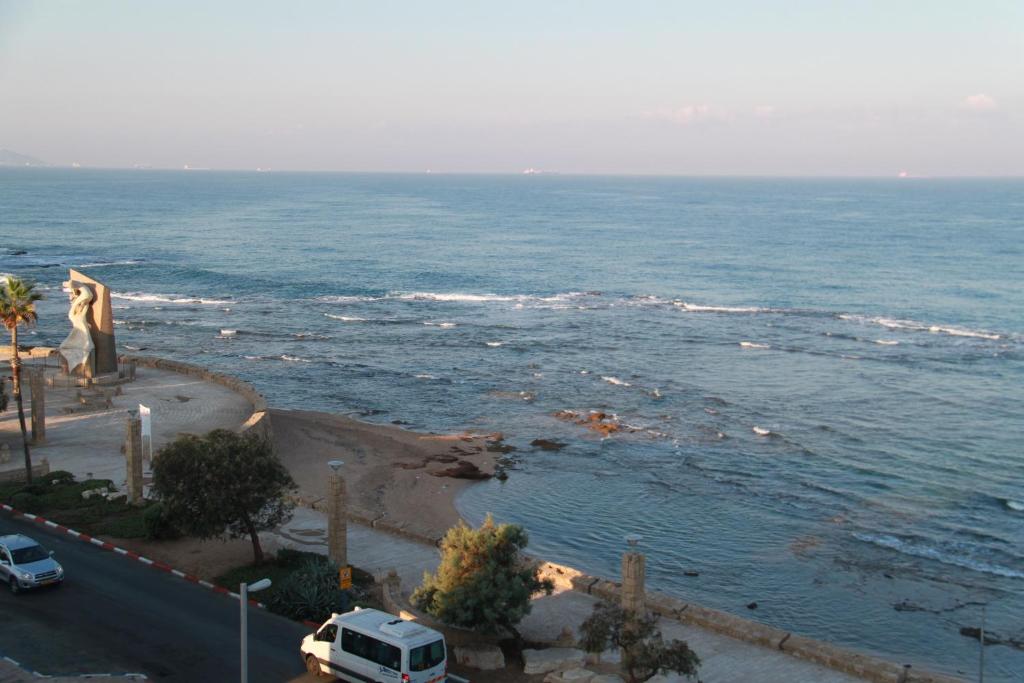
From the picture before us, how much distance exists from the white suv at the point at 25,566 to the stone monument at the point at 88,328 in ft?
69.4

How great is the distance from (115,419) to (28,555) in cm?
1699

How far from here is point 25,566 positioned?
2152 cm

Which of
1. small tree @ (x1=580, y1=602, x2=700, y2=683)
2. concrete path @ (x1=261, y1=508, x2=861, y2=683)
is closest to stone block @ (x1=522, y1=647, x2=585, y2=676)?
small tree @ (x1=580, y1=602, x2=700, y2=683)

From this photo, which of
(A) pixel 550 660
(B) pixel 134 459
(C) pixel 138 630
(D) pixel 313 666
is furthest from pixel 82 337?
(A) pixel 550 660

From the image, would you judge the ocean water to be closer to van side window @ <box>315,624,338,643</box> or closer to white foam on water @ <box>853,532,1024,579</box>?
white foam on water @ <box>853,532,1024,579</box>

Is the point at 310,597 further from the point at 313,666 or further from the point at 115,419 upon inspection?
the point at 115,419

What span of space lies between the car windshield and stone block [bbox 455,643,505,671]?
9.59m

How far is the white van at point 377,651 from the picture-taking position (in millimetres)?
17016

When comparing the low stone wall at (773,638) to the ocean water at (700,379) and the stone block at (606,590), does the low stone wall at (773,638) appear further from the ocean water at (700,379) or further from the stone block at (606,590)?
the ocean water at (700,379)

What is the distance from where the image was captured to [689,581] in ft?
97.1

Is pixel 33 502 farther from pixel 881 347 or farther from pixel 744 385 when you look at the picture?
pixel 881 347

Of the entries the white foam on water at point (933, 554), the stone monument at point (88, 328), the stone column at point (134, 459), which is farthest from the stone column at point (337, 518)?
the stone monument at point (88, 328)

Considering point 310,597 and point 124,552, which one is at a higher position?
point 310,597

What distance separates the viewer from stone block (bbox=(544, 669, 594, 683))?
1839cm
